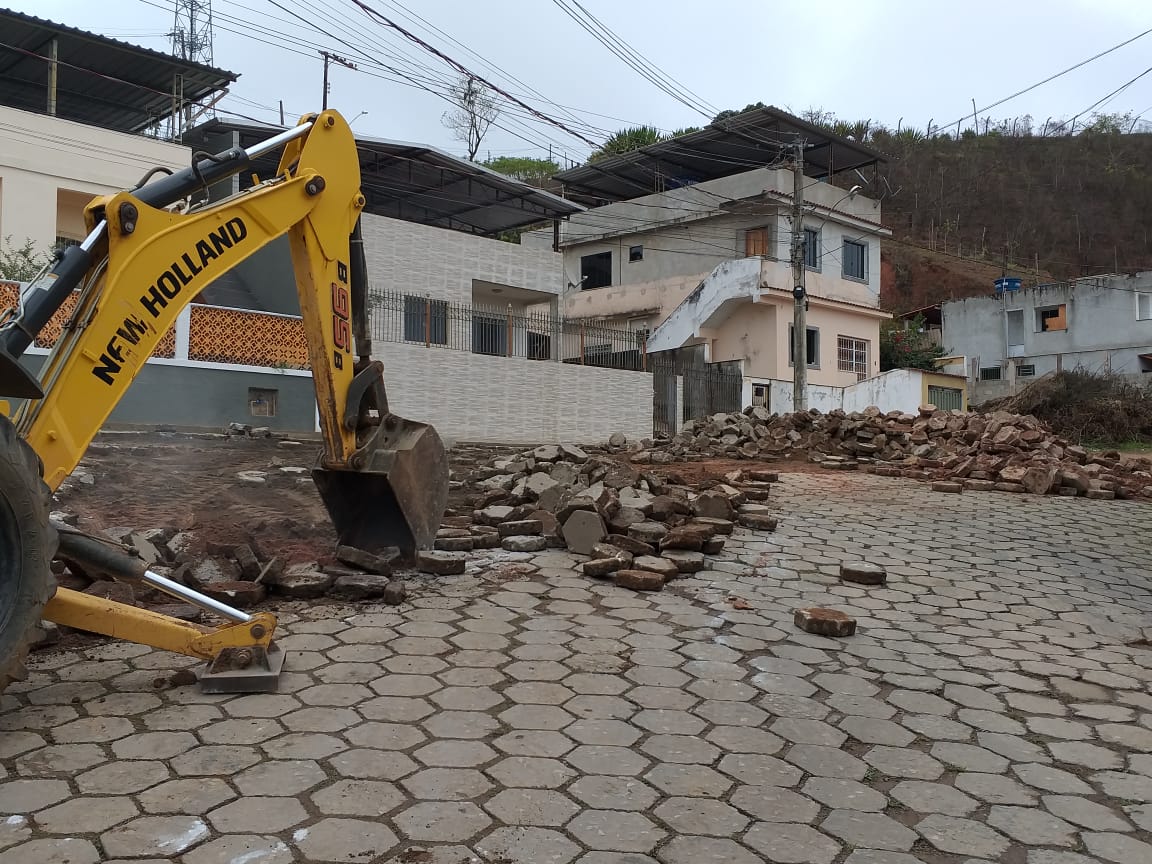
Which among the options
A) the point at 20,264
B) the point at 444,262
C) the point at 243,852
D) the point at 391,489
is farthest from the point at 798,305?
the point at 243,852

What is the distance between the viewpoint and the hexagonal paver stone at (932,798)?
8.38 ft

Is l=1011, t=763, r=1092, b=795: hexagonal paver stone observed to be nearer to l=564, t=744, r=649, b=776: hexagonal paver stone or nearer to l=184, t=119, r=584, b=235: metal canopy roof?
l=564, t=744, r=649, b=776: hexagonal paver stone

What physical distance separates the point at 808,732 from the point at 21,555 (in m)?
2.90

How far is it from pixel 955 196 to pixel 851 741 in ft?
204

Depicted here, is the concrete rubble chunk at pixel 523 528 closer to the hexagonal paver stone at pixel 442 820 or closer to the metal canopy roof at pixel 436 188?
the hexagonal paver stone at pixel 442 820

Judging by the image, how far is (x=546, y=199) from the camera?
2197 cm

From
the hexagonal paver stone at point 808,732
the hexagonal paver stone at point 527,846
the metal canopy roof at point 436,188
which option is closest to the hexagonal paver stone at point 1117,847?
the hexagonal paver stone at point 808,732

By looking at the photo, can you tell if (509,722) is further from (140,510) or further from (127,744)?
(140,510)

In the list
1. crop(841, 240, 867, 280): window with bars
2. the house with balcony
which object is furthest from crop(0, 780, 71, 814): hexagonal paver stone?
crop(841, 240, 867, 280): window with bars

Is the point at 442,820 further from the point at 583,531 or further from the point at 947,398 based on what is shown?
the point at 947,398

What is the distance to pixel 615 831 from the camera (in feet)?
7.63

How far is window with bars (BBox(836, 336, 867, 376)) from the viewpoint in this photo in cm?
2725

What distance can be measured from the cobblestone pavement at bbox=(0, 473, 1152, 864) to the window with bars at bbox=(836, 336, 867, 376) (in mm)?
23019

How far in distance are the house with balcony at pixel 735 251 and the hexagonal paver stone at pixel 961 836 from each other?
20.4 meters
